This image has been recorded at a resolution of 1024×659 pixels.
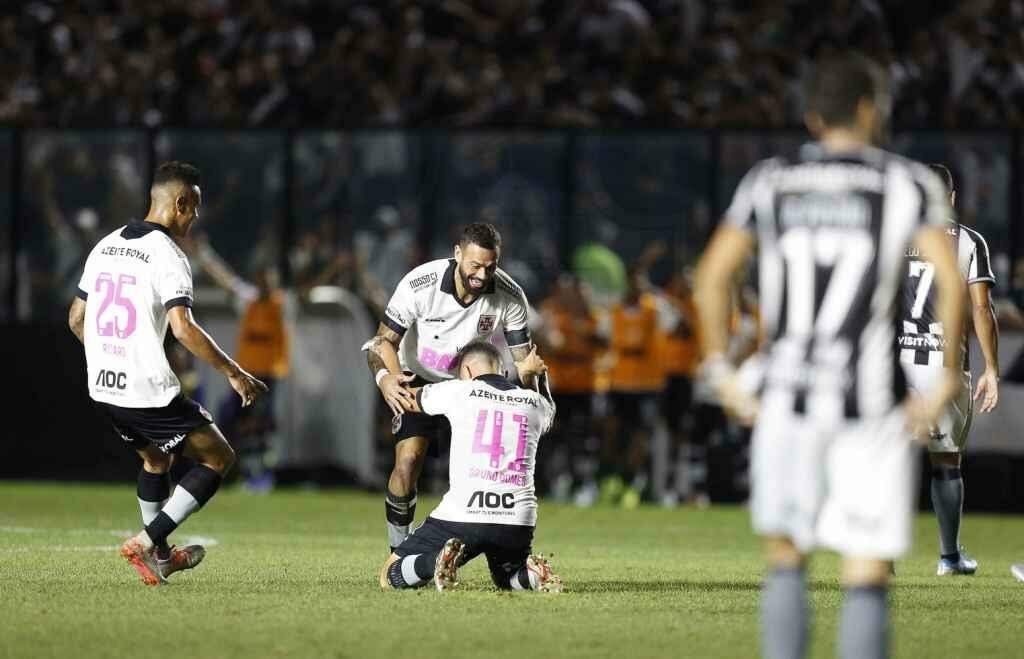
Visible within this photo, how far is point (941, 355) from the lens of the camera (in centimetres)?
1072

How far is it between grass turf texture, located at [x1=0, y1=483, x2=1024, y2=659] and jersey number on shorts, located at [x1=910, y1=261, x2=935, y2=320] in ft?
4.91

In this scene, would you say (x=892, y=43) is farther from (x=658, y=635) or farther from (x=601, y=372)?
(x=658, y=635)

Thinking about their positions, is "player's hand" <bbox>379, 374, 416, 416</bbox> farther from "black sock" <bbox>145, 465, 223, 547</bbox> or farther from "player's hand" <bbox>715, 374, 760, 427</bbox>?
"player's hand" <bbox>715, 374, 760, 427</bbox>

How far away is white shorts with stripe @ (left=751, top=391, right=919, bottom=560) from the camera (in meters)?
5.44

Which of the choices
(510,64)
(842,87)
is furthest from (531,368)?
(510,64)

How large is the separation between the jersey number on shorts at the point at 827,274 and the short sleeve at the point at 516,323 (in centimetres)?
464

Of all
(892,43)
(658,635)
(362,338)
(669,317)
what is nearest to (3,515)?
(362,338)

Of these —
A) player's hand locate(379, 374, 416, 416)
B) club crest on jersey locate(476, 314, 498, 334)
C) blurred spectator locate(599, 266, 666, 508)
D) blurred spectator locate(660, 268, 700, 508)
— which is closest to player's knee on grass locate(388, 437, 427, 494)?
player's hand locate(379, 374, 416, 416)

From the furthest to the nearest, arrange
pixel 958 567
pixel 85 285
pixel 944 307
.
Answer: pixel 958 567, pixel 85 285, pixel 944 307

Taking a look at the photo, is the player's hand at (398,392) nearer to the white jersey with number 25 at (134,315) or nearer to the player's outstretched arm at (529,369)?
the player's outstretched arm at (529,369)

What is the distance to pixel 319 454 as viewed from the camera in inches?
785

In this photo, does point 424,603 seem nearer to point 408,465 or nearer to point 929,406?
point 408,465

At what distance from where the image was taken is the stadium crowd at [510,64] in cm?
1955

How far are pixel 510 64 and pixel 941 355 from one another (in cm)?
1114
